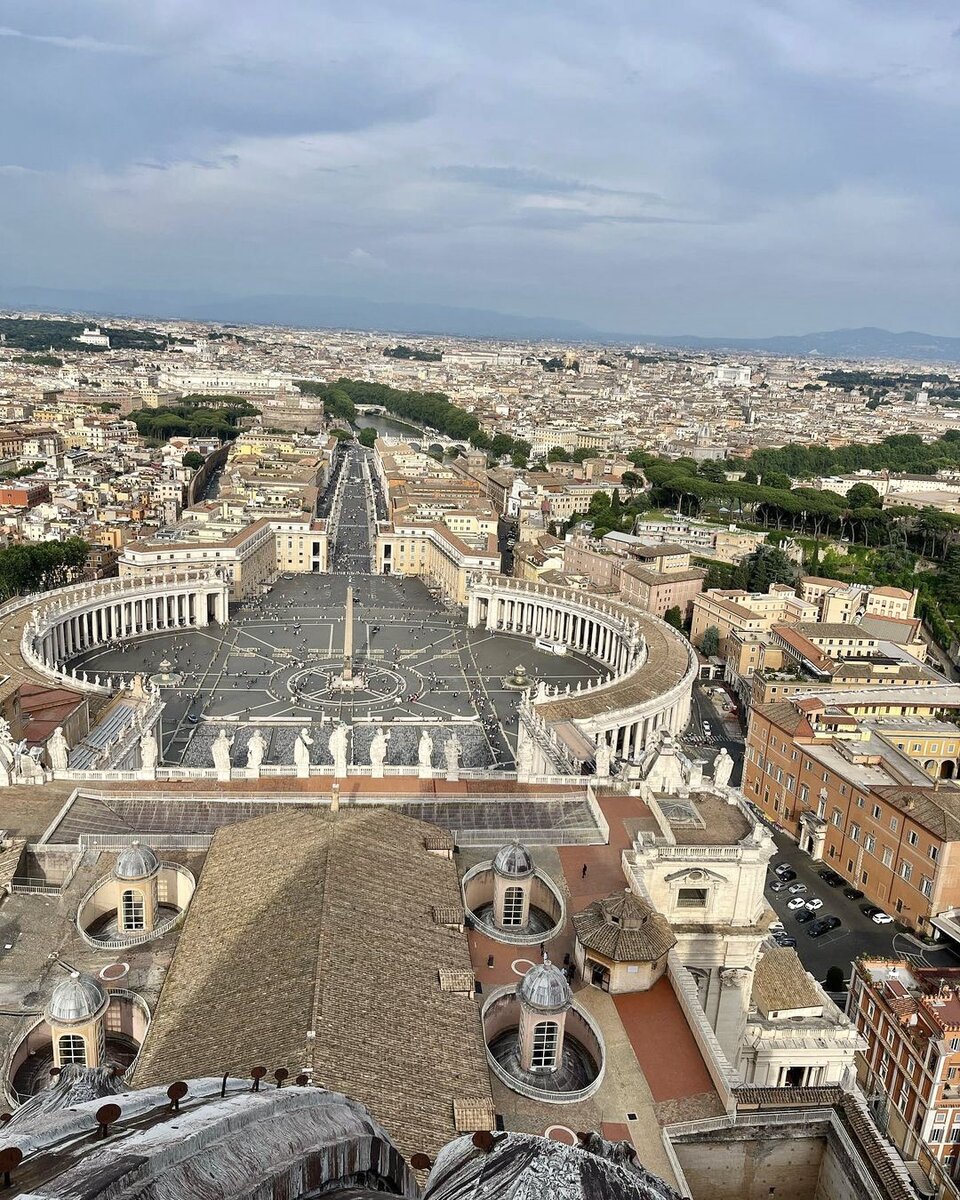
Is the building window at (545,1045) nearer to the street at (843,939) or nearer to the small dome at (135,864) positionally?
the small dome at (135,864)

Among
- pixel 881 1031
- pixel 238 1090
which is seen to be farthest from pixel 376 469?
pixel 238 1090

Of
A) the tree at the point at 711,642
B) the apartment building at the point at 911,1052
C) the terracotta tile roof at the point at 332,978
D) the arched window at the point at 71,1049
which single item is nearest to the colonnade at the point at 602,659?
Answer: the tree at the point at 711,642

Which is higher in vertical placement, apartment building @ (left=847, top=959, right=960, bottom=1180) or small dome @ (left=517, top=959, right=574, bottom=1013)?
small dome @ (left=517, top=959, right=574, bottom=1013)

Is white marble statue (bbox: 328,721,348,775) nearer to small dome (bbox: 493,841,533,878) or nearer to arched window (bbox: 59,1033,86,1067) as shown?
small dome (bbox: 493,841,533,878)

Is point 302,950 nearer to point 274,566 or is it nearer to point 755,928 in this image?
point 755,928

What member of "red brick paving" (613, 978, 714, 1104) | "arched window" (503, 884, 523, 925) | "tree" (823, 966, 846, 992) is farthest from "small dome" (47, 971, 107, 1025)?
"tree" (823, 966, 846, 992)

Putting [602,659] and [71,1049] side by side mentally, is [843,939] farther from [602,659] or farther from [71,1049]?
[602,659]

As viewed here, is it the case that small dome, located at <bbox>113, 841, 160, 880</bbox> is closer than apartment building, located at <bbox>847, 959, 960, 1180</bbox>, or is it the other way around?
small dome, located at <bbox>113, 841, 160, 880</bbox>
